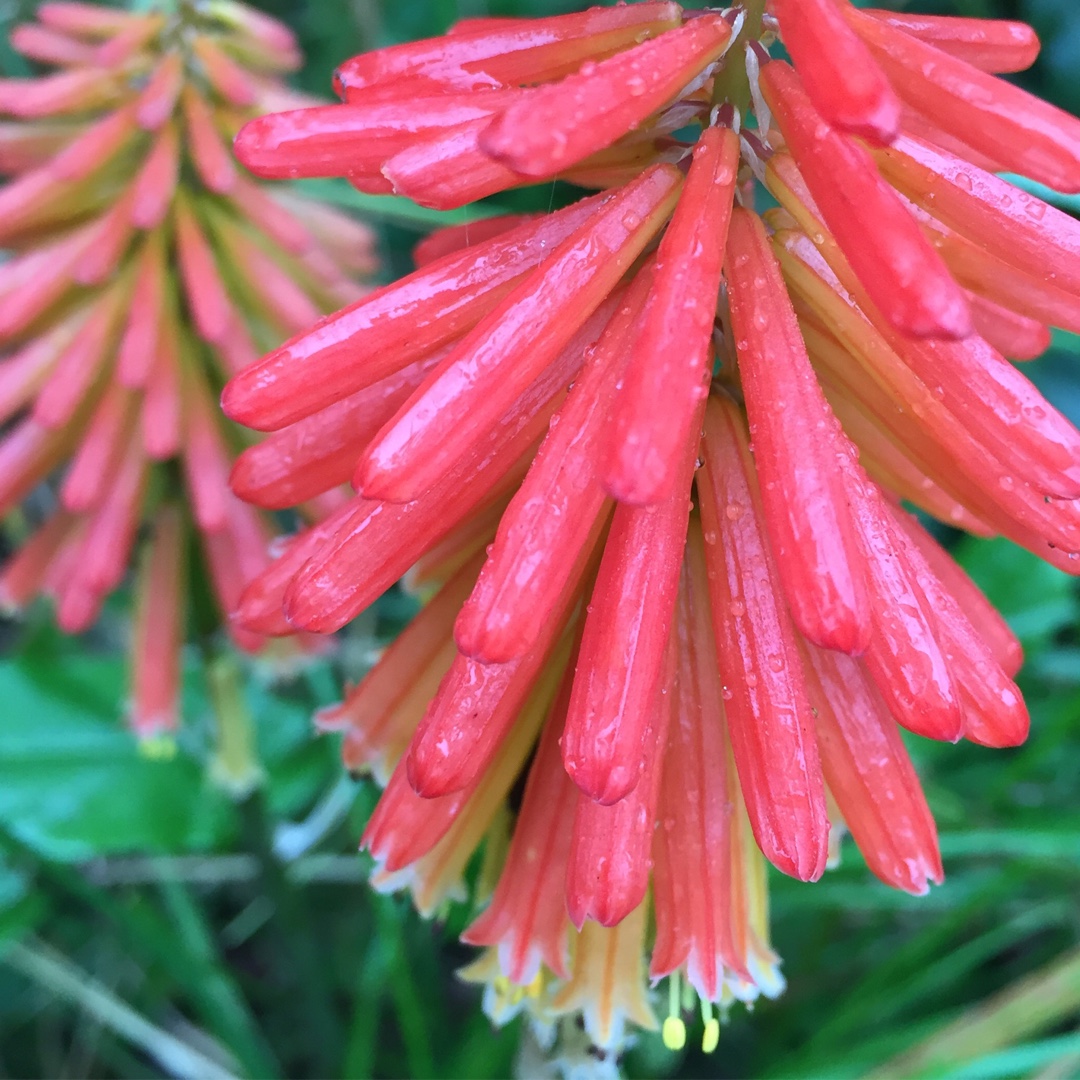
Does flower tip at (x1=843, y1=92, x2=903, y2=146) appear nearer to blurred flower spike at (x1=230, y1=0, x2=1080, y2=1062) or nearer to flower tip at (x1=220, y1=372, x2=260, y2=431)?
blurred flower spike at (x1=230, y1=0, x2=1080, y2=1062)

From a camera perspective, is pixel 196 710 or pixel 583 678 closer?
pixel 583 678

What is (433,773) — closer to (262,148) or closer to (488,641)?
(488,641)

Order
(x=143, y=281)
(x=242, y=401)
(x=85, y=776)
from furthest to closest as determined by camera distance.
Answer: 1. (x=85, y=776)
2. (x=143, y=281)
3. (x=242, y=401)

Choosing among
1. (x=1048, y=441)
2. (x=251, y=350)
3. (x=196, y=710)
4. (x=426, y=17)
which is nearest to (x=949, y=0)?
(x=426, y=17)

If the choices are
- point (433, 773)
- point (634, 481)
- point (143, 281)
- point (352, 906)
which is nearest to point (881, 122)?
point (634, 481)

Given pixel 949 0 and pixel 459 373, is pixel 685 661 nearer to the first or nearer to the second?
pixel 459 373

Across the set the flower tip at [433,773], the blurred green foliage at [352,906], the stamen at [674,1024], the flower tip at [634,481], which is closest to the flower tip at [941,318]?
the flower tip at [634,481]

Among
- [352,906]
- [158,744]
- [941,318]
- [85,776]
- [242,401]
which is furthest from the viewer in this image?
[352,906]

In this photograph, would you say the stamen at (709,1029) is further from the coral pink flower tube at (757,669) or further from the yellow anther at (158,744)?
the yellow anther at (158,744)
